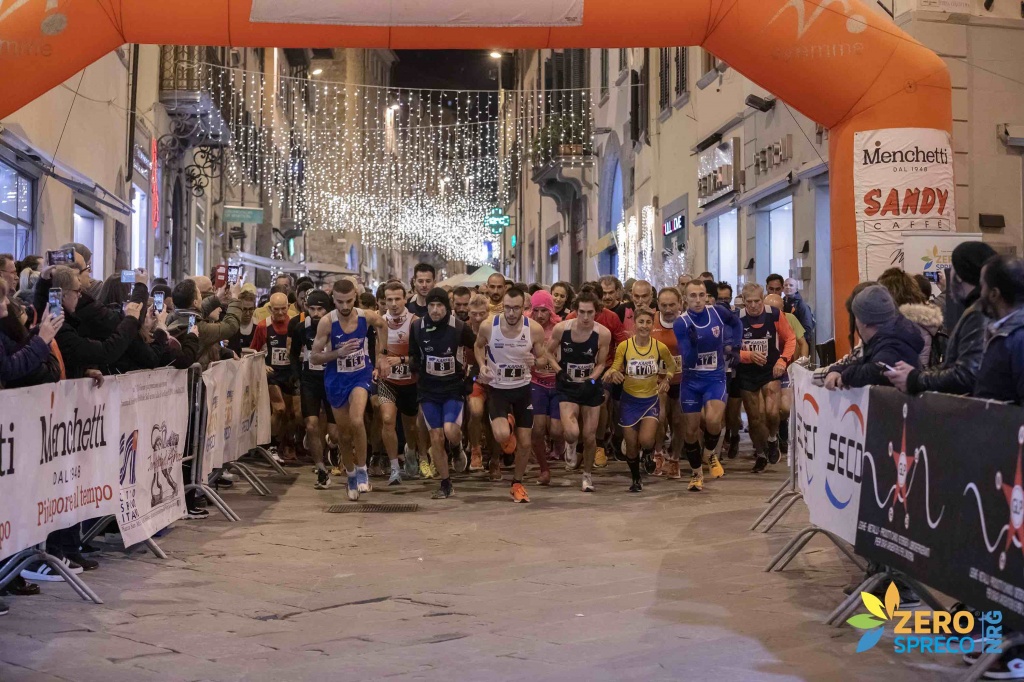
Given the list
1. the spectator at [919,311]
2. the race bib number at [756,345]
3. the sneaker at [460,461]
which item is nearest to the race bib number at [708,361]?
the race bib number at [756,345]

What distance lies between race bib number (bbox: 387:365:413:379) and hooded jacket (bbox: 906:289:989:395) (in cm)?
672

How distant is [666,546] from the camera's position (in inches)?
324

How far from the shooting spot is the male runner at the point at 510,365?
10930mm

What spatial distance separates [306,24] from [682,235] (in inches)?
585

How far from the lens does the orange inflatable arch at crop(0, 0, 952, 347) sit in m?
10.7

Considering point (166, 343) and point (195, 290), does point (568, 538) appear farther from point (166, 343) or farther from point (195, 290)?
point (195, 290)

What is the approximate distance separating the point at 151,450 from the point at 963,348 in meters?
5.26

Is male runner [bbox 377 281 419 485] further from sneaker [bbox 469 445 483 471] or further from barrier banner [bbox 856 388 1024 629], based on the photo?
barrier banner [bbox 856 388 1024 629]

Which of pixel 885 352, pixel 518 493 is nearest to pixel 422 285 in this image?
pixel 518 493

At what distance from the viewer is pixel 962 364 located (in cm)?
559

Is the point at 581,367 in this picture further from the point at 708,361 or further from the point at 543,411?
the point at 708,361

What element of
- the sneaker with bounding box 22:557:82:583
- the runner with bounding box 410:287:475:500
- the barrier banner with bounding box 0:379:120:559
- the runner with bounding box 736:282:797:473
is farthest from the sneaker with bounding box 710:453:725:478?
the sneaker with bounding box 22:557:82:583

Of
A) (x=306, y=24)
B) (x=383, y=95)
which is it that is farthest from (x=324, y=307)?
(x=383, y=95)

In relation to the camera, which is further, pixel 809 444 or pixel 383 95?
pixel 383 95
